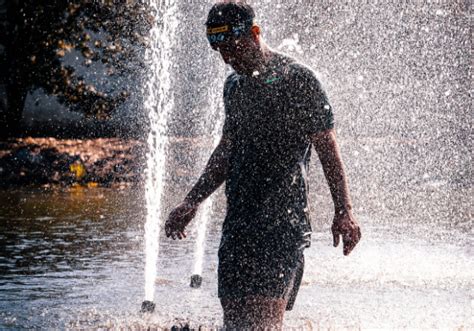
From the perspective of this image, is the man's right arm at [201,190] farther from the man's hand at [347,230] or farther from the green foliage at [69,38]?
the green foliage at [69,38]

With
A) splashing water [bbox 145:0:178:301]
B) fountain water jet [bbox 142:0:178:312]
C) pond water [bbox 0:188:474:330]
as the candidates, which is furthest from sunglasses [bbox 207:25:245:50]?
splashing water [bbox 145:0:178:301]

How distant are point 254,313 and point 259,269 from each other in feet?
0.56

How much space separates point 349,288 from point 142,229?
3338 mm

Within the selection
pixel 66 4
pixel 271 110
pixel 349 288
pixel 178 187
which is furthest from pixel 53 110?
pixel 271 110

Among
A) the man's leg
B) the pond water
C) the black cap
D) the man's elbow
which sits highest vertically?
the black cap

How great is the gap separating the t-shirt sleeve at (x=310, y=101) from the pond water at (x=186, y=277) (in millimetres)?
1857

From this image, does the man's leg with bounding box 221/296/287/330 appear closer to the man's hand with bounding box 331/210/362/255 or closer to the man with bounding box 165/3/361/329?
the man with bounding box 165/3/361/329

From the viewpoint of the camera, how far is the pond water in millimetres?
5363

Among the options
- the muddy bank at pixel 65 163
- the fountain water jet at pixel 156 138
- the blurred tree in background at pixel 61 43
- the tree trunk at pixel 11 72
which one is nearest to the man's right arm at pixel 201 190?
the fountain water jet at pixel 156 138

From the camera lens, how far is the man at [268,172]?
134 inches

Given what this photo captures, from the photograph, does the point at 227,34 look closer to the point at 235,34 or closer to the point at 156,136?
the point at 235,34

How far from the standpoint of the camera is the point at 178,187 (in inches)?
541

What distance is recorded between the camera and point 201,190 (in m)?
3.75

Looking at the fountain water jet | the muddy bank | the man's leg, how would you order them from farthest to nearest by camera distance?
the muddy bank < the fountain water jet < the man's leg
